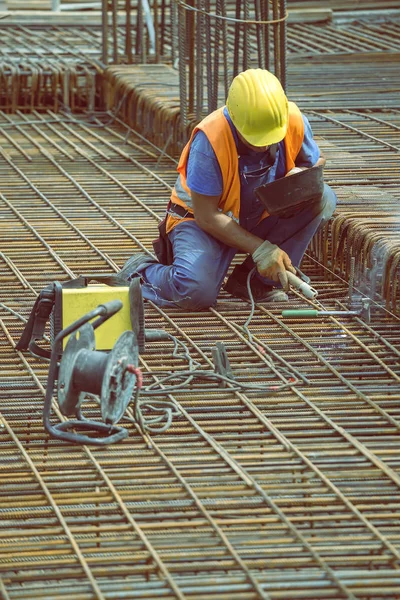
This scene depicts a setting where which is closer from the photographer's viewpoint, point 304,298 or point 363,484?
point 363,484

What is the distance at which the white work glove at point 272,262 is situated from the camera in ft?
13.7

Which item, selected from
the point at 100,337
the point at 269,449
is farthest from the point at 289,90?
the point at 269,449

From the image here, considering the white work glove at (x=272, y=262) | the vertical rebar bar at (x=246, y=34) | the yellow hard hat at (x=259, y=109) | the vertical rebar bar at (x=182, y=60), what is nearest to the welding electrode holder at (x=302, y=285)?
the white work glove at (x=272, y=262)

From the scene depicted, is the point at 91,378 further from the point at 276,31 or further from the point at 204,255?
the point at 276,31

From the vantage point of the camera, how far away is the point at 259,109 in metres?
4.06

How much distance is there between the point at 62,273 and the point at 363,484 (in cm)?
196

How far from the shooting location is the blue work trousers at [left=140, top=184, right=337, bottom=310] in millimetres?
4375

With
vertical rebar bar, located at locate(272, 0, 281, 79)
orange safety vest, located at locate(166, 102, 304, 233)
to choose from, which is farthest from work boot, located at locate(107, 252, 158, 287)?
vertical rebar bar, located at locate(272, 0, 281, 79)

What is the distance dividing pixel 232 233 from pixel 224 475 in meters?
1.31

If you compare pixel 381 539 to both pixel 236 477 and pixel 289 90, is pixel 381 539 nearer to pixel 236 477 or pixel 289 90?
pixel 236 477

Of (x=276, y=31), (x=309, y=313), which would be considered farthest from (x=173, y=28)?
(x=309, y=313)

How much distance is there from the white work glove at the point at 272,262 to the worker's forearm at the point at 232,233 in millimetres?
37

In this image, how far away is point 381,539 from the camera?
9.25ft

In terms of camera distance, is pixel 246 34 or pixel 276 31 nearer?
pixel 246 34
